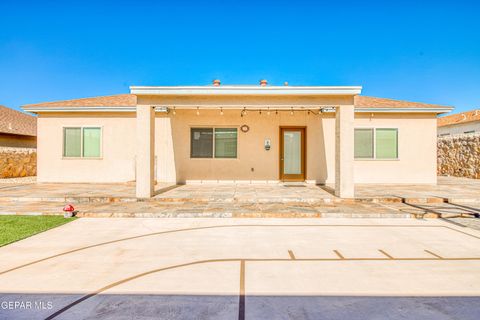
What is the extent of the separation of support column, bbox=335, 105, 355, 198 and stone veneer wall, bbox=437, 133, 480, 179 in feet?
39.5

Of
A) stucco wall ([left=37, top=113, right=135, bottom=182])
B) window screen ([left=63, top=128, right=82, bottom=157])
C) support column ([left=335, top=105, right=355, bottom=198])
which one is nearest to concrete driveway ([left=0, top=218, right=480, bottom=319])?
support column ([left=335, top=105, right=355, bottom=198])

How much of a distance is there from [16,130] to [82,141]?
12215 mm

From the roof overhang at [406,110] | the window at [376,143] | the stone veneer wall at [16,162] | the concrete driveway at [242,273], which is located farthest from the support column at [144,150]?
the stone veneer wall at [16,162]

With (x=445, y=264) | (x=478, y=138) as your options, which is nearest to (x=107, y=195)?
(x=445, y=264)

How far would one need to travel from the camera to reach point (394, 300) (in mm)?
2738

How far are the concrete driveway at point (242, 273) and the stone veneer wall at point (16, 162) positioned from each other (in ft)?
44.5

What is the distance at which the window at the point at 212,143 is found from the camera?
11.9 metres

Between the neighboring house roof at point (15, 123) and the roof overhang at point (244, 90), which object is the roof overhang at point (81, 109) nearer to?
the roof overhang at point (244, 90)

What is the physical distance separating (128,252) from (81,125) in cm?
989

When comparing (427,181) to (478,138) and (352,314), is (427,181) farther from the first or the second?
(352,314)

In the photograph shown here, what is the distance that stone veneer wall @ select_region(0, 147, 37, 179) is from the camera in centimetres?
1512

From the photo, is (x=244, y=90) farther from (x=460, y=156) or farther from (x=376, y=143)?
(x=460, y=156)

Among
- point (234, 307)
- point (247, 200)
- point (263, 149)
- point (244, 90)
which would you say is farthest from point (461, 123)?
point (234, 307)

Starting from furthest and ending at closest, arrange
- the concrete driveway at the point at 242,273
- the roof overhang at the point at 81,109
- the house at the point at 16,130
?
the house at the point at 16,130 < the roof overhang at the point at 81,109 < the concrete driveway at the point at 242,273
